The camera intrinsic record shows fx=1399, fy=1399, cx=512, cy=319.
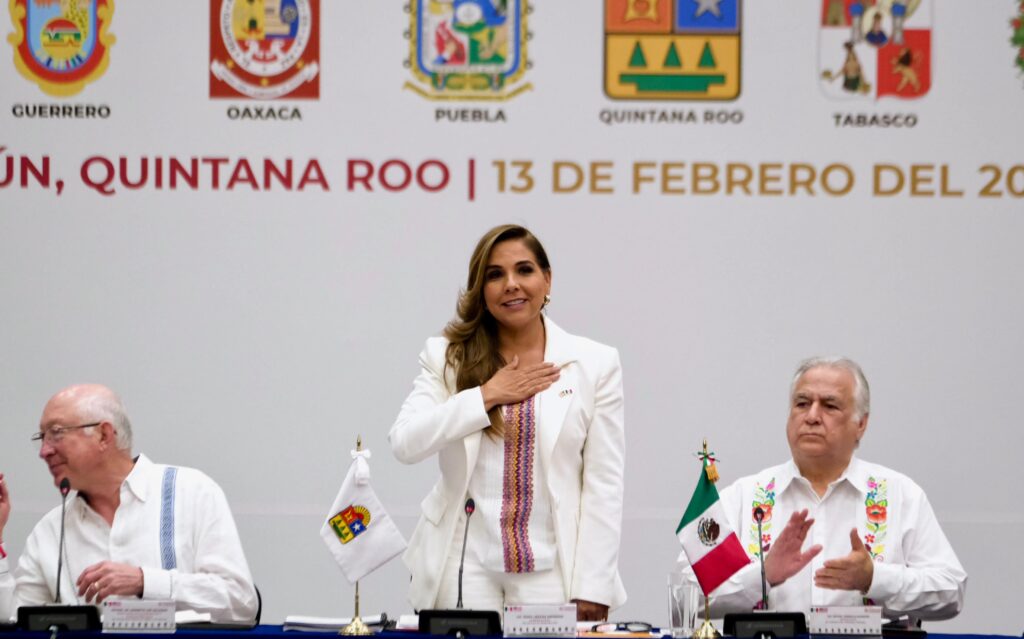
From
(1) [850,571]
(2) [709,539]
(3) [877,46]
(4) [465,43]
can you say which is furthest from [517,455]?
(3) [877,46]

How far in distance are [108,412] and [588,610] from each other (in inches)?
50.7

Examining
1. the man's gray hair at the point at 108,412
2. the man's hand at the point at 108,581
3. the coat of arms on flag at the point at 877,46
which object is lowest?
the man's hand at the point at 108,581

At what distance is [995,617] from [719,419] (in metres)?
1.16

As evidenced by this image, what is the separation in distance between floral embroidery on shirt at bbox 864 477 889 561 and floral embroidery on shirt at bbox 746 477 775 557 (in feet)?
0.80

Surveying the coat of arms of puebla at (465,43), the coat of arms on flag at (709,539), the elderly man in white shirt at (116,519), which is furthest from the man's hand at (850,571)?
the coat of arms of puebla at (465,43)

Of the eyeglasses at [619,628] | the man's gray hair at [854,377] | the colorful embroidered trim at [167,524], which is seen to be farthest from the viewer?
the man's gray hair at [854,377]

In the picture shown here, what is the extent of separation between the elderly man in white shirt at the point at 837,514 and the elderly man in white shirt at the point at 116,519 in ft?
3.85

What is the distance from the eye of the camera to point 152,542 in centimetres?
347

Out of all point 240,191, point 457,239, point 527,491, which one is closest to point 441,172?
point 457,239

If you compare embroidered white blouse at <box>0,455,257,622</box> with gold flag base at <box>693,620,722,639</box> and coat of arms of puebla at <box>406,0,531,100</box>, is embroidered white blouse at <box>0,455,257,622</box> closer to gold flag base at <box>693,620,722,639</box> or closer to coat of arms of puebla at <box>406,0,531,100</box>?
gold flag base at <box>693,620,722,639</box>

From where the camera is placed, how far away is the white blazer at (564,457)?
3.41m

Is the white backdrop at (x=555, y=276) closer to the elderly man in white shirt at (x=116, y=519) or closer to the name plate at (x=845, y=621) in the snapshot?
the elderly man in white shirt at (x=116, y=519)

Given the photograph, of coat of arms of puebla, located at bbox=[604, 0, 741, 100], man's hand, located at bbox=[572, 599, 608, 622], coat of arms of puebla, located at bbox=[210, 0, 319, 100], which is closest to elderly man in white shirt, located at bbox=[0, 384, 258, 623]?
man's hand, located at bbox=[572, 599, 608, 622]

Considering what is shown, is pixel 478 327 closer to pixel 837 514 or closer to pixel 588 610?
pixel 588 610
